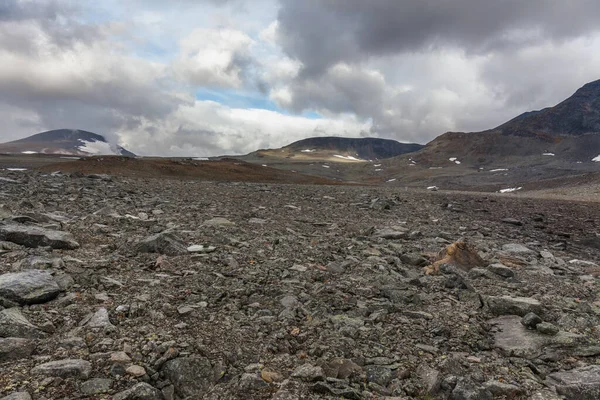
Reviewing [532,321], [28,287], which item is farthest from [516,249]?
[28,287]

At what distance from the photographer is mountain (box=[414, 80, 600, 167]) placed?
370ft

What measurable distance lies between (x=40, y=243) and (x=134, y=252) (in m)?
1.59

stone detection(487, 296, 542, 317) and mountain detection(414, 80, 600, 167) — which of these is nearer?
stone detection(487, 296, 542, 317)

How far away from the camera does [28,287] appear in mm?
4883

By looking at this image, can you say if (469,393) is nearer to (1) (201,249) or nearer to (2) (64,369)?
(2) (64,369)

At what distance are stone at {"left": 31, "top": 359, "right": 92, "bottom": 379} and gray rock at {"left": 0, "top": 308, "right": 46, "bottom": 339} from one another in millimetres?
674

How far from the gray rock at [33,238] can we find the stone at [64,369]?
13.1 ft

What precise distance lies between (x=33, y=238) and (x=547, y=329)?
8368mm

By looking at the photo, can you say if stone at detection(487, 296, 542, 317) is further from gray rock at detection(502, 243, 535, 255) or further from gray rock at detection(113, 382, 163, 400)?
gray rock at detection(502, 243, 535, 255)

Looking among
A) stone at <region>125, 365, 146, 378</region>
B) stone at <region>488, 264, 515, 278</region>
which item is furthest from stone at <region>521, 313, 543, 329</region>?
stone at <region>125, 365, 146, 378</region>

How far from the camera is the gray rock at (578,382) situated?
379 cm

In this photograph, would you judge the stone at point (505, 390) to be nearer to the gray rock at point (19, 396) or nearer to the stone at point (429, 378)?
the stone at point (429, 378)

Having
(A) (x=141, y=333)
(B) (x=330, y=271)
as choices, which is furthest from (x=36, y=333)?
(B) (x=330, y=271)

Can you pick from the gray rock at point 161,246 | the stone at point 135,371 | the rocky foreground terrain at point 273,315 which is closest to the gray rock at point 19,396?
the rocky foreground terrain at point 273,315
